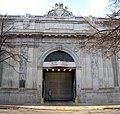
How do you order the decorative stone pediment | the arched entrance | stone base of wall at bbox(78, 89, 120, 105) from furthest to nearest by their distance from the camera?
1. the decorative stone pediment
2. the arched entrance
3. stone base of wall at bbox(78, 89, 120, 105)

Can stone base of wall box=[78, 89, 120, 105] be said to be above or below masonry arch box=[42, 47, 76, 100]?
below

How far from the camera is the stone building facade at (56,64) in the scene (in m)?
27.2

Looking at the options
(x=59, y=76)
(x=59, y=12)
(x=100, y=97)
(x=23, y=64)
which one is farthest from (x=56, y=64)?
(x=59, y=12)

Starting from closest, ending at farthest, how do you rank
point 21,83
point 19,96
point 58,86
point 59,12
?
point 19,96 → point 21,83 → point 59,12 → point 58,86

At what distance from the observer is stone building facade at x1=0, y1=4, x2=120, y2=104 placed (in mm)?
27219

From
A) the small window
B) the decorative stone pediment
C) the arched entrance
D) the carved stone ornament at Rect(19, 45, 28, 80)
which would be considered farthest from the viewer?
the decorative stone pediment

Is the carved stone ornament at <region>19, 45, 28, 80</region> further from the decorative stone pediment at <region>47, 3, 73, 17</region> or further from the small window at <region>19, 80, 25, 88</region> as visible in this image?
the decorative stone pediment at <region>47, 3, 73, 17</region>

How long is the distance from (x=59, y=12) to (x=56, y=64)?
28.0 feet

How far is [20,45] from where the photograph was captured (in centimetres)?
2870

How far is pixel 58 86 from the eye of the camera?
102 feet

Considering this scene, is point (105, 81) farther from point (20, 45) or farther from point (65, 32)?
point (20, 45)

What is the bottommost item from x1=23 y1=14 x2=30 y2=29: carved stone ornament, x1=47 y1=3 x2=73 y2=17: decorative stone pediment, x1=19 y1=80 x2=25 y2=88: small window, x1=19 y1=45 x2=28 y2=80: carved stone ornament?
x1=19 y1=80 x2=25 y2=88: small window

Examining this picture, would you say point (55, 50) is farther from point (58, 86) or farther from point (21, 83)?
point (21, 83)

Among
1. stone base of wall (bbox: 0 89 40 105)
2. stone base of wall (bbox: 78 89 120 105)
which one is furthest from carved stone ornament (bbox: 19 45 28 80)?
stone base of wall (bbox: 78 89 120 105)
